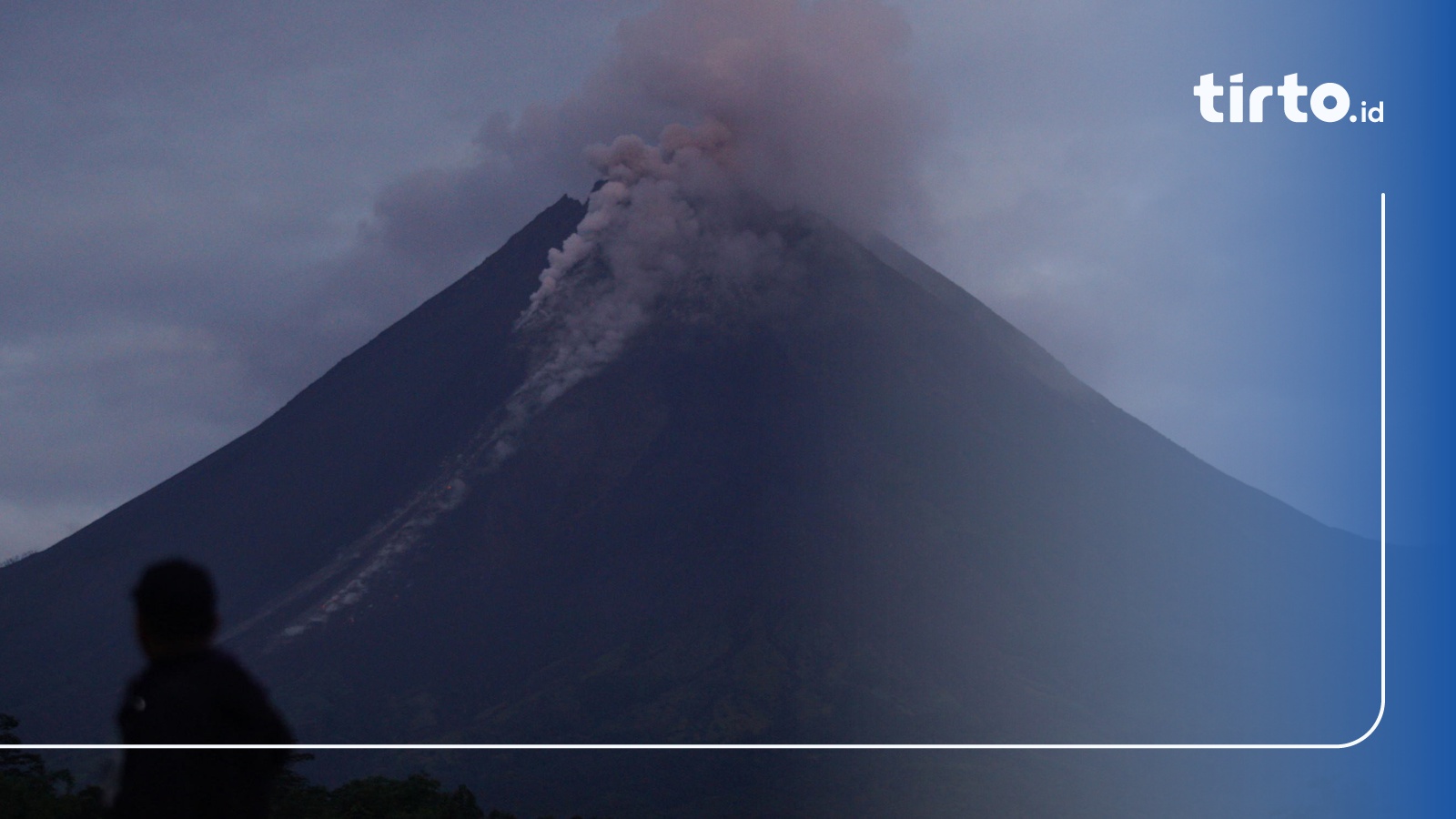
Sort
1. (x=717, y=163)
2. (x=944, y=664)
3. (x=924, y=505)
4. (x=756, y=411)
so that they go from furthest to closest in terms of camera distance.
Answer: (x=717, y=163)
(x=756, y=411)
(x=924, y=505)
(x=944, y=664)

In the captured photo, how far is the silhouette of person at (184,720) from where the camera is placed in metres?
3.35

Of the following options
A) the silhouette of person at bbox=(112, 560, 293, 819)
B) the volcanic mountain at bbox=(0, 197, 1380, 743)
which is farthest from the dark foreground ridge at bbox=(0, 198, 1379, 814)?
the silhouette of person at bbox=(112, 560, 293, 819)

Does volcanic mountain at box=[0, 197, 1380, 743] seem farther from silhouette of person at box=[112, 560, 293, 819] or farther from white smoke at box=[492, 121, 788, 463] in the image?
silhouette of person at box=[112, 560, 293, 819]

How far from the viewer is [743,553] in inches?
5108

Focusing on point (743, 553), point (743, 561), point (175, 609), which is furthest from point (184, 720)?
point (743, 553)

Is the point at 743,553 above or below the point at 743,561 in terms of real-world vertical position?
above

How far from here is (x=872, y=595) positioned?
124188mm

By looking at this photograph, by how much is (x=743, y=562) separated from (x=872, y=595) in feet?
36.7

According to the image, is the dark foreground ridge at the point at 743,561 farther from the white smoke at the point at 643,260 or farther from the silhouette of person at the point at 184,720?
the silhouette of person at the point at 184,720

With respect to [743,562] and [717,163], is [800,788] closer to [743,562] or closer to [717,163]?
[743,562]

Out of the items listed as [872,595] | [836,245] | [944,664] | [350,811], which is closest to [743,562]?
[872,595]

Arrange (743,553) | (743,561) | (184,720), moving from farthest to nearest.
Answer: (743,553)
(743,561)
(184,720)

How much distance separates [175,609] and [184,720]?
0.80 ft

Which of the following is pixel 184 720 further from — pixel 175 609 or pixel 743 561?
pixel 743 561
